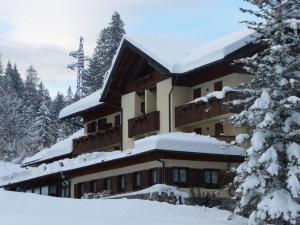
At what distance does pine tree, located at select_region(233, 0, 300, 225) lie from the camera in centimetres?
2012

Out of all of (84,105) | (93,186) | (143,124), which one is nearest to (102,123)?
(84,105)

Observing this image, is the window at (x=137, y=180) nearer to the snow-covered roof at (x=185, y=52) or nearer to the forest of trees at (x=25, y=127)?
the snow-covered roof at (x=185, y=52)

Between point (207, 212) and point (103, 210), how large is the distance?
4.17 meters

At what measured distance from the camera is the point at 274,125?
2100 cm

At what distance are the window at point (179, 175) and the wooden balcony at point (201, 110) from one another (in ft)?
12.3

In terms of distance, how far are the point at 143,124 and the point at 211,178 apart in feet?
26.2

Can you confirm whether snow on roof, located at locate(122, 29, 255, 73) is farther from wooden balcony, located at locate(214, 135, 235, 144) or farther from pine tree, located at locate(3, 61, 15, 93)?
pine tree, located at locate(3, 61, 15, 93)

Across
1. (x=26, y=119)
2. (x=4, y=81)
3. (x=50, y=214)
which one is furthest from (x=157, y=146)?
(x=4, y=81)

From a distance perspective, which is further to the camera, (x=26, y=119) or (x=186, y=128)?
(x=26, y=119)

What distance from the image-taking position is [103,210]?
70.7 ft

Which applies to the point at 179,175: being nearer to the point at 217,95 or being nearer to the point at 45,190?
the point at 217,95

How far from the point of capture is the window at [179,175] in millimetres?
33906

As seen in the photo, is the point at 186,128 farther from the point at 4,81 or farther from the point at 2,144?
the point at 4,81

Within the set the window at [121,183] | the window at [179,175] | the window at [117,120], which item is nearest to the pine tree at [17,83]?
the window at [117,120]
